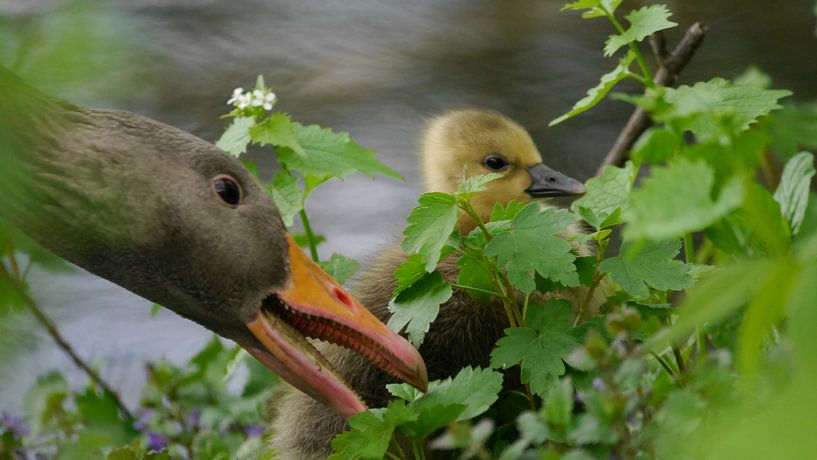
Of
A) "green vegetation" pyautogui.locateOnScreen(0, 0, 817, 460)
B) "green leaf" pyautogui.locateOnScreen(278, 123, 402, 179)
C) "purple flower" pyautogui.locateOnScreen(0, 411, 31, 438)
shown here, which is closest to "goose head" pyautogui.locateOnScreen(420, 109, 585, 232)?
"green vegetation" pyautogui.locateOnScreen(0, 0, 817, 460)

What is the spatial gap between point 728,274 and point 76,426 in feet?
11.0

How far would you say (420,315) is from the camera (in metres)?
2.29

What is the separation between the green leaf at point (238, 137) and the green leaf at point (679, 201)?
1.80 meters

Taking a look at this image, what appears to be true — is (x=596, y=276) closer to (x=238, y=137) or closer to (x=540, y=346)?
(x=540, y=346)

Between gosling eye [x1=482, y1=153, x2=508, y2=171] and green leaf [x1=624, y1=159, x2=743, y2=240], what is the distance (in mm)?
2545

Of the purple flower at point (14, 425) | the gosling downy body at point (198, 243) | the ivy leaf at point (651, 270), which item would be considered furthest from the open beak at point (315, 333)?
the purple flower at point (14, 425)

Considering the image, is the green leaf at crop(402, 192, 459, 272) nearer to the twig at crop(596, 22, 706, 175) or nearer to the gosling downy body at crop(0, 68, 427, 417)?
the gosling downy body at crop(0, 68, 427, 417)

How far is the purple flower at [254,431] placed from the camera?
3678 mm

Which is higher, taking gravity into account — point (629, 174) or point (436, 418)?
point (629, 174)

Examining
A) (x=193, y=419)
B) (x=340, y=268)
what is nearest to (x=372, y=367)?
(x=340, y=268)

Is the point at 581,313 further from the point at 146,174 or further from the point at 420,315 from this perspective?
the point at 146,174

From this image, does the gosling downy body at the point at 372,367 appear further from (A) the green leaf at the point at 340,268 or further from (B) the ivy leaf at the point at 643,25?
(B) the ivy leaf at the point at 643,25

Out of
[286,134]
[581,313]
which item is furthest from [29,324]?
[286,134]

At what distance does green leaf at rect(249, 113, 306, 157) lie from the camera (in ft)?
9.30
